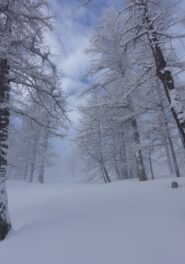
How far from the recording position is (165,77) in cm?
620

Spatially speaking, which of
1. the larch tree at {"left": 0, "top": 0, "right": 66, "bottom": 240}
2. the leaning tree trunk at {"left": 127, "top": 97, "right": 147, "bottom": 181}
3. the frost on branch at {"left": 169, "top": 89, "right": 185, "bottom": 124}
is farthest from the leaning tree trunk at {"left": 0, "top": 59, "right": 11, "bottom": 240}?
the leaning tree trunk at {"left": 127, "top": 97, "right": 147, "bottom": 181}

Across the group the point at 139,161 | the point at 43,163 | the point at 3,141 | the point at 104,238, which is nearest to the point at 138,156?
the point at 139,161

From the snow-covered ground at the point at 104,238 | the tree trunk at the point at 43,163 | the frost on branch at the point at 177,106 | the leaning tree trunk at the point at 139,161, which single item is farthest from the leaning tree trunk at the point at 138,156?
the tree trunk at the point at 43,163

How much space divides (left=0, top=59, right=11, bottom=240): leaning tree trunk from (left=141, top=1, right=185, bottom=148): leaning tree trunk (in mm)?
3919

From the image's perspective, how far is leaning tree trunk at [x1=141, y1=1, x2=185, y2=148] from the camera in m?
5.80

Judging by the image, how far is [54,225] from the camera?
5.32m

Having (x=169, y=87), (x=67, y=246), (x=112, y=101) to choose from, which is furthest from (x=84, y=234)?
(x=112, y=101)

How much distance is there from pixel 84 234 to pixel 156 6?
6.68 metres

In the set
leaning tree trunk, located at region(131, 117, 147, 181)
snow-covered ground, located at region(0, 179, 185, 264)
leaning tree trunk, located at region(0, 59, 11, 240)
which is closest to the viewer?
snow-covered ground, located at region(0, 179, 185, 264)

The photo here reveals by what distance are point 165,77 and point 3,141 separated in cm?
439

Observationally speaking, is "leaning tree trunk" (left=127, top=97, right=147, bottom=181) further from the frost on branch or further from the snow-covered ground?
the frost on branch

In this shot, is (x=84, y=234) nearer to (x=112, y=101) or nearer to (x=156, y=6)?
(x=156, y=6)

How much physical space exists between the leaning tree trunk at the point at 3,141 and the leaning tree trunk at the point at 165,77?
154 inches

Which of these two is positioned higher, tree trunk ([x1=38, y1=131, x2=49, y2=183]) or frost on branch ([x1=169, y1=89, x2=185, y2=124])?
tree trunk ([x1=38, y1=131, x2=49, y2=183])
